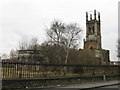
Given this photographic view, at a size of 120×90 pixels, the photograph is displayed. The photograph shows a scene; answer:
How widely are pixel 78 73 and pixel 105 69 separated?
579cm

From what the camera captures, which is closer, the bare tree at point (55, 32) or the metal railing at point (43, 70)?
the metal railing at point (43, 70)

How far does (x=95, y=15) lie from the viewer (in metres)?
105

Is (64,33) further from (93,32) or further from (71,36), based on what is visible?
(93,32)

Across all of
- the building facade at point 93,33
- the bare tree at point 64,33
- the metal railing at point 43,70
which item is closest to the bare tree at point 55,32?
the bare tree at point 64,33

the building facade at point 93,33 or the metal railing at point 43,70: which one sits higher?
the building facade at point 93,33

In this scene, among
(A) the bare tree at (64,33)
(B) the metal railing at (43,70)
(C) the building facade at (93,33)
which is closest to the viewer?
(B) the metal railing at (43,70)

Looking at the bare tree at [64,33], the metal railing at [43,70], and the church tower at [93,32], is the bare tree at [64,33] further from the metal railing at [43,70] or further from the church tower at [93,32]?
Result: the church tower at [93,32]

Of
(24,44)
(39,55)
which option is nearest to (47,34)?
(39,55)

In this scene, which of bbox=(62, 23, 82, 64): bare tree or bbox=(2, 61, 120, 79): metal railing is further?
bbox=(62, 23, 82, 64): bare tree

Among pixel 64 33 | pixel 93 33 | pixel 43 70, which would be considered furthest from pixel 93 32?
pixel 43 70

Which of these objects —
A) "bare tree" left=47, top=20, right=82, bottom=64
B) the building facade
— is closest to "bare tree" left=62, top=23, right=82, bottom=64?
"bare tree" left=47, top=20, right=82, bottom=64

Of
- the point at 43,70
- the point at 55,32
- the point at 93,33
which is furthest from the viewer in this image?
the point at 93,33

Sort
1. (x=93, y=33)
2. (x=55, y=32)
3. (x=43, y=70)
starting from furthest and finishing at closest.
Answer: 1. (x=93, y=33)
2. (x=55, y=32)
3. (x=43, y=70)

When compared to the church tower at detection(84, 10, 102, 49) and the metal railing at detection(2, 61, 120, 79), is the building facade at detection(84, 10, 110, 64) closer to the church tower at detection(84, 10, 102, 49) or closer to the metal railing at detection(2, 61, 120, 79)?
the church tower at detection(84, 10, 102, 49)
